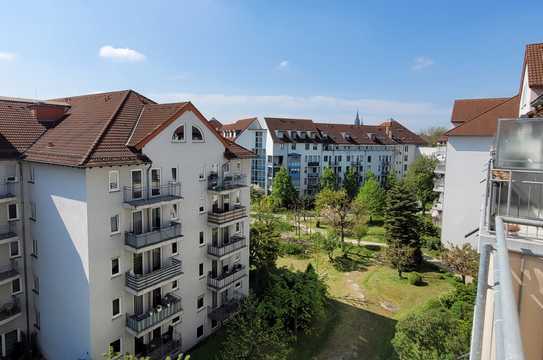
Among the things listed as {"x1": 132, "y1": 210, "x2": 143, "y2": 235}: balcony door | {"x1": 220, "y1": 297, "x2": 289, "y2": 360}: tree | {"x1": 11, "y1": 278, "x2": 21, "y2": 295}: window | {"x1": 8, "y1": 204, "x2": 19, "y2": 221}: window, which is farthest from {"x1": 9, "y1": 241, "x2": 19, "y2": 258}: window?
{"x1": 220, "y1": 297, "x2": 289, "y2": 360}: tree

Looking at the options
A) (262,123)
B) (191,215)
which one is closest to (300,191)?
(262,123)

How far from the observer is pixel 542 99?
16.8m

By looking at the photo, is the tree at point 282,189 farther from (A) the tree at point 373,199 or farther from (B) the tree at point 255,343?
(B) the tree at point 255,343

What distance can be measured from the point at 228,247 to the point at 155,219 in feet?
19.7

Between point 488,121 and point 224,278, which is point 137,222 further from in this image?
point 488,121

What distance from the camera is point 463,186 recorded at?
124ft

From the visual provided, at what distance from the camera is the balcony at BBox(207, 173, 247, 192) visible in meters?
23.6

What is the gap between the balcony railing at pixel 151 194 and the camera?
18844 mm

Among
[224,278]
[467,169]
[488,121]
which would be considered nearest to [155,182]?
[224,278]

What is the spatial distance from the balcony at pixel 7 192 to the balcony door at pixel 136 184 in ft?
22.6

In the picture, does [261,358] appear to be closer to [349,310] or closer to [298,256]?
[349,310]

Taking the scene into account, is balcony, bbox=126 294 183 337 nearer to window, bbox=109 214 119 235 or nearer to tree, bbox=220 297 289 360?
tree, bbox=220 297 289 360

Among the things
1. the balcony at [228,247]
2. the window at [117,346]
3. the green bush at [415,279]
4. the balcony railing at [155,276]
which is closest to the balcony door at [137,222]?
the balcony railing at [155,276]

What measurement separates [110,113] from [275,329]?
1675 cm
